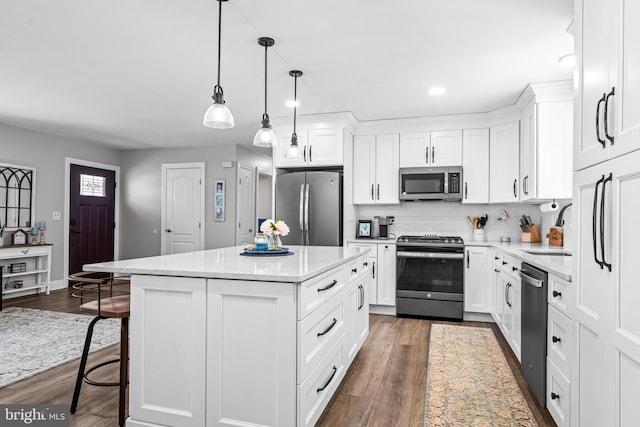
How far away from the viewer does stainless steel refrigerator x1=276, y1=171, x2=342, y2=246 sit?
4.60 metres

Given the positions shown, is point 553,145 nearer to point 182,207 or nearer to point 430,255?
point 430,255

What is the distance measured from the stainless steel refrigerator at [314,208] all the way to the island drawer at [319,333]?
2.09 m

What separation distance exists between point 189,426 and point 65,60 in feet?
9.64

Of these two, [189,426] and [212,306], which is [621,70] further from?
[189,426]

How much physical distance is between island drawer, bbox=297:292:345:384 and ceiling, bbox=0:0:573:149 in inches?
70.0

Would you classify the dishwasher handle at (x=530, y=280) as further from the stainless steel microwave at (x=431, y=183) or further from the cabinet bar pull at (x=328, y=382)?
the stainless steel microwave at (x=431, y=183)

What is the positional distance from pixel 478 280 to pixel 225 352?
10.8ft

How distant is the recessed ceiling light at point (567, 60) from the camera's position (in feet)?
9.80

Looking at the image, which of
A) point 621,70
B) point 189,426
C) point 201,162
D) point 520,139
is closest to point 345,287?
point 189,426

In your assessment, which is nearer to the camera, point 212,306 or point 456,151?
point 212,306

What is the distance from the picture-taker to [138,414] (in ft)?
6.44

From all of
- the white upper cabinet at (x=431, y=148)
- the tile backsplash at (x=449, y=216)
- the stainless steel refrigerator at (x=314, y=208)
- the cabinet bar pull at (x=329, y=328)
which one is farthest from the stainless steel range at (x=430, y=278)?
the cabinet bar pull at (x=329, y=328)

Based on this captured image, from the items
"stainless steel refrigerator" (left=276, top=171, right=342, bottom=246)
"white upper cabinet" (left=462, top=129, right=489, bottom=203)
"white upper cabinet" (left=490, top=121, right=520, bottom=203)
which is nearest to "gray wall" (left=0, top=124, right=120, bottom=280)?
"stainless steel refrigerator" (left=276, top=171, right=342, bottom=246)

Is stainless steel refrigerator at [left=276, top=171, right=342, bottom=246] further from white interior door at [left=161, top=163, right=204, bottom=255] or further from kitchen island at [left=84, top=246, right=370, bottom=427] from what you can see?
white interior door at [left=161, top=163, right=204, bottom=255]
